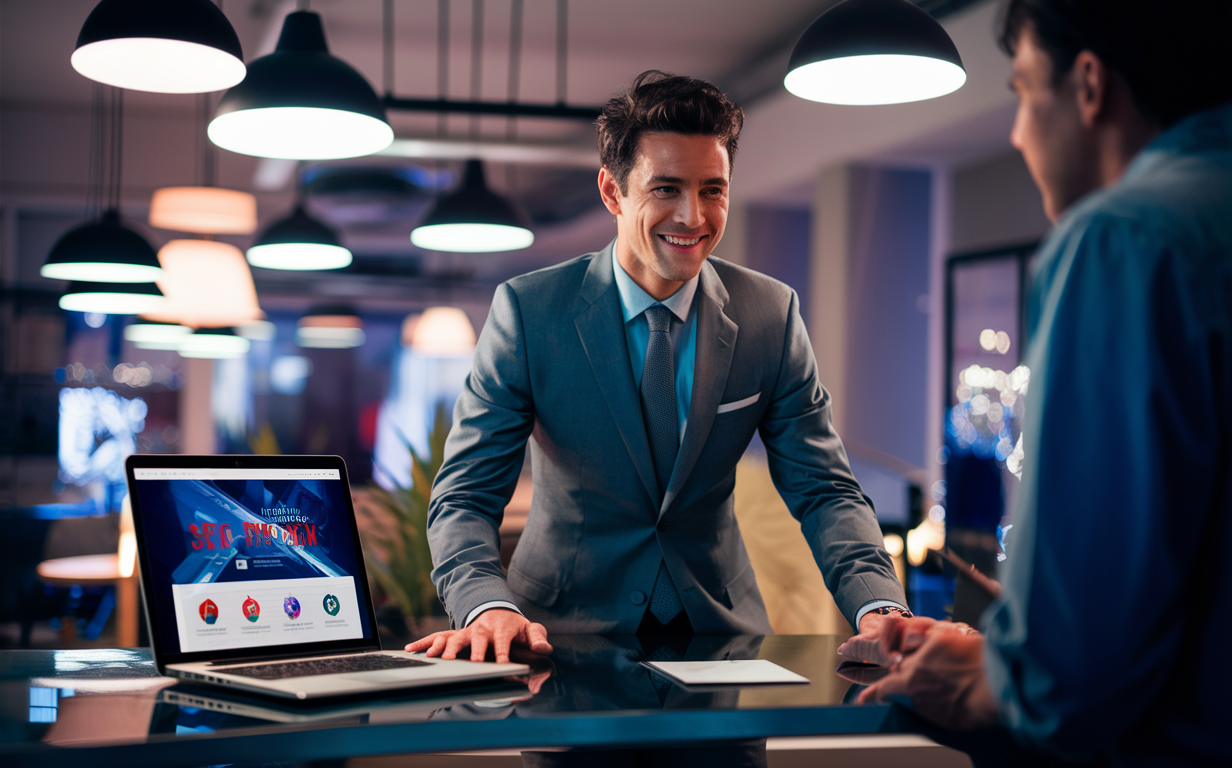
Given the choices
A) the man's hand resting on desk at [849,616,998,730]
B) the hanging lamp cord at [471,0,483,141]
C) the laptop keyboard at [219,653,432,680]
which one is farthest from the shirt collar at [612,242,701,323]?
the hanging lamp cord at [471,0,483,141]

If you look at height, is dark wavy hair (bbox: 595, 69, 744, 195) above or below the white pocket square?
above

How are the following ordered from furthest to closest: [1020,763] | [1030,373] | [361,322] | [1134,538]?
[361,322]
[1020,763]
[1030,373]
[1134,538]

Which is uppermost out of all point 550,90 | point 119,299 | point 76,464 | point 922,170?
point 550,90

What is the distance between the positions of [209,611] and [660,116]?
1.09 metres

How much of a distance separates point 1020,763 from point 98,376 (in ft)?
29.2

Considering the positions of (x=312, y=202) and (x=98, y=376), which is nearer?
(x=98, y=376)

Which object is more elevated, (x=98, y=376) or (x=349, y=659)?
(x=98, y=376)

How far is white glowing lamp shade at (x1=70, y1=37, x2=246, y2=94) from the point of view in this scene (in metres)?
2.14

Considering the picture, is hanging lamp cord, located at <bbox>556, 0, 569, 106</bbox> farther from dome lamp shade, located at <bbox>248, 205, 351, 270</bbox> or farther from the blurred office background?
dome lamp shade, located at <bbox>248, 205, 351, 270</bbox>

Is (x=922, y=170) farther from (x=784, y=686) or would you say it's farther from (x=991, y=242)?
(x=784, y=686)

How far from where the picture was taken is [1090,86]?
95 centimetres

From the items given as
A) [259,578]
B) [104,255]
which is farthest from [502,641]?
[104,255]

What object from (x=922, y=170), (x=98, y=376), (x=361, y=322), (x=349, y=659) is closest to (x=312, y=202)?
(x=98, y=376)

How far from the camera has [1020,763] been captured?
3.57 ft
